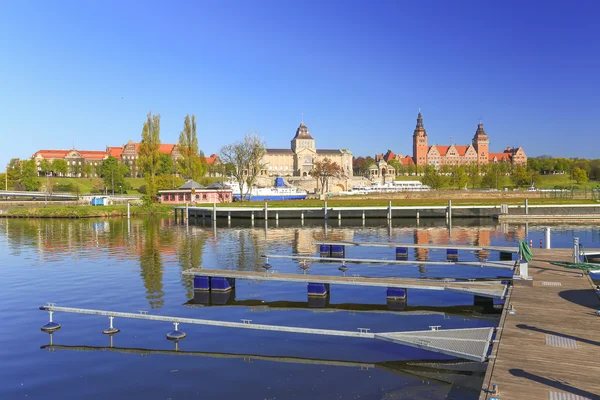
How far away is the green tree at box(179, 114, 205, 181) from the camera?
100m

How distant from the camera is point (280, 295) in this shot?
23.5 meters

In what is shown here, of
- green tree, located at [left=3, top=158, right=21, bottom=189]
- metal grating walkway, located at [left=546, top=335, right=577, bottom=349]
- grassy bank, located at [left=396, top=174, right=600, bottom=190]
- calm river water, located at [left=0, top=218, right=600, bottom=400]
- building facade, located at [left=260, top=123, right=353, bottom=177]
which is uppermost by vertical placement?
building facade, located at [left=260, top=123, right=353, bottom=177]

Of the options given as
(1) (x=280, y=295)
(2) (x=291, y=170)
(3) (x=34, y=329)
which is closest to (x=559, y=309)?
(1) (x=280, y=295)

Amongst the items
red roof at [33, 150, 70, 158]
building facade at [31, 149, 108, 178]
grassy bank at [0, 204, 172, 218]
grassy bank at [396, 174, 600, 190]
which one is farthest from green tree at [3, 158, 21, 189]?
grassy bank at [396, 174, 600, 190]

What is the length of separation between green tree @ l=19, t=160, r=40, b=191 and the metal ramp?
13436cm

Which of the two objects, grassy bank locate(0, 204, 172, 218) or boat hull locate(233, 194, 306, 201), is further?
boat hull locate(233, 194, 306, 201)

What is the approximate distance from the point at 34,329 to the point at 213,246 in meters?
24.8

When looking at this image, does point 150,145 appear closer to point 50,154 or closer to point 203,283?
point 203,283

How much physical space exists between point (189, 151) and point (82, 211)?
26912mm

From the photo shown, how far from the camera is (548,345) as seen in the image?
1225 centimetres

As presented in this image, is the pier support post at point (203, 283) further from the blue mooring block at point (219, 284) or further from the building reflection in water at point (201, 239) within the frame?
the building reflection in water at point (201, 239)

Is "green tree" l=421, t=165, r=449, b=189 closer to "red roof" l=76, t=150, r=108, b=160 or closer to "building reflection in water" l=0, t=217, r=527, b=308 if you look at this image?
"building reflection in water" l=0, t=217, r=527, b=308

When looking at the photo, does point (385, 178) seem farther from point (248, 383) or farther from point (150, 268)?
point (248, 383)

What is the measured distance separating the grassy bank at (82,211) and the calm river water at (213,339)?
147 ft
